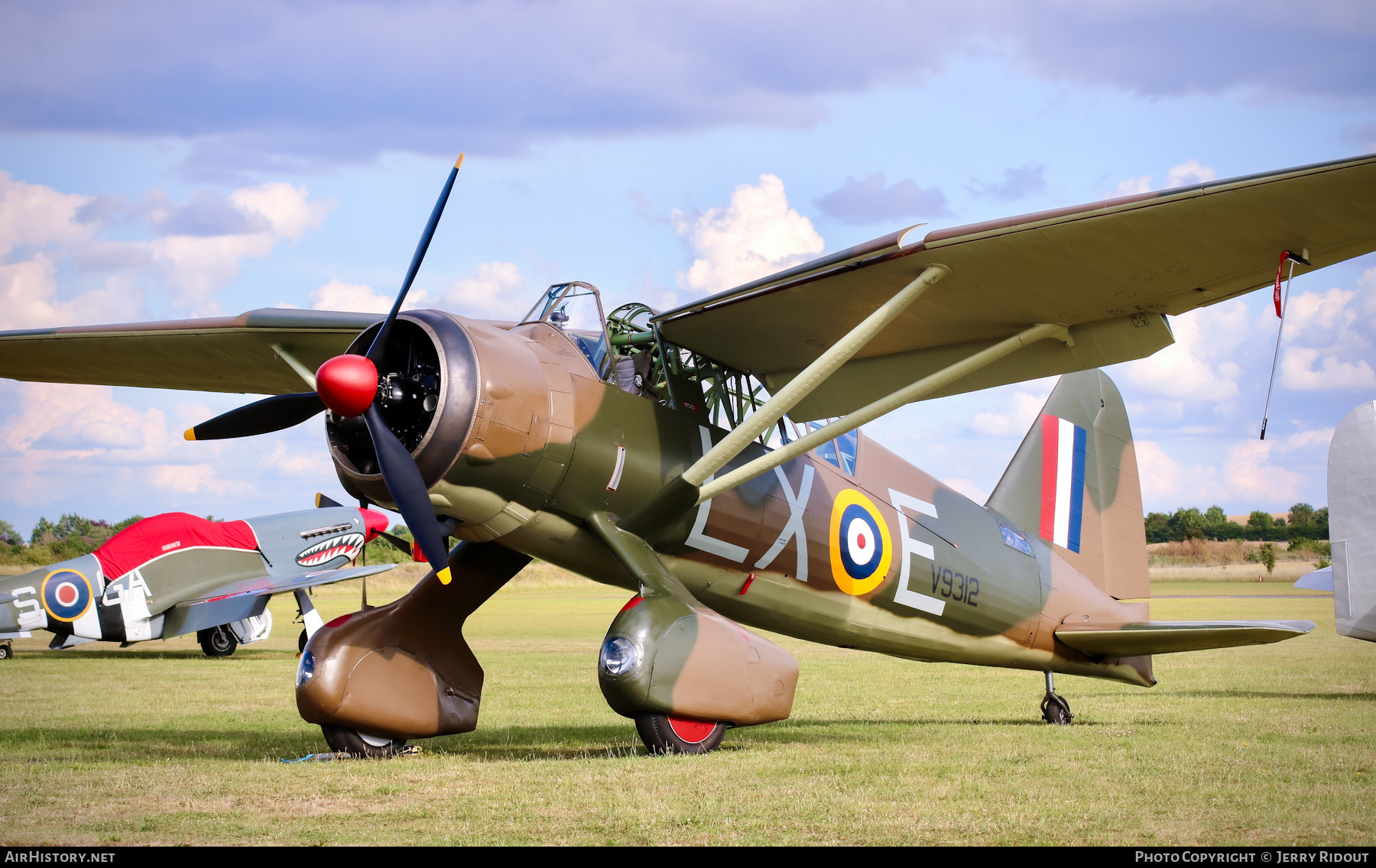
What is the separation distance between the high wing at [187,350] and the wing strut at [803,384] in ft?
9.06

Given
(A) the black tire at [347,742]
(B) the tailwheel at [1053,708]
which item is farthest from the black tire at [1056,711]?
(A) the black tire at [347,742]

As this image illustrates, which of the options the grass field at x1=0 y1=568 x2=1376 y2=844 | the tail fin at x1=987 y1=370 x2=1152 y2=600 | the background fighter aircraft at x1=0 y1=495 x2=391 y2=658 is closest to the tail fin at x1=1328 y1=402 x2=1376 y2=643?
the grass field at x1=0 y1=568 x2=1376 y2=844

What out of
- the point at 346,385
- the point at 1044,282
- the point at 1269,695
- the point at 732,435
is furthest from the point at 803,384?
the point at 1269,695

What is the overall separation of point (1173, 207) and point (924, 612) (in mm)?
4333

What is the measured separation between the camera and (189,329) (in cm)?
905

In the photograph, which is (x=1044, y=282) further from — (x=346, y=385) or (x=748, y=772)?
(x=346, y=385)

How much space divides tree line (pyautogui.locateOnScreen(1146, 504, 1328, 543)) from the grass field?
102 meters

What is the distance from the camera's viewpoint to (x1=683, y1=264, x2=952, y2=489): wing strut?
7.58m

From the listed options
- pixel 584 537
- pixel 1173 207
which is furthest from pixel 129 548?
pixel 1173 207

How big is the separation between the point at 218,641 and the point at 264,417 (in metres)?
17.3

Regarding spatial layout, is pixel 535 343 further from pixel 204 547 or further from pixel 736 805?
pixel 204 547

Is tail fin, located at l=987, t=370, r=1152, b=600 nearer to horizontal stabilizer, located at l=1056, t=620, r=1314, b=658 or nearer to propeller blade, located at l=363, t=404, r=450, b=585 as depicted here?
horizontal stabilizer, located at l=1056, t=620, r=1314, b=658

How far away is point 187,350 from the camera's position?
31.0 ft

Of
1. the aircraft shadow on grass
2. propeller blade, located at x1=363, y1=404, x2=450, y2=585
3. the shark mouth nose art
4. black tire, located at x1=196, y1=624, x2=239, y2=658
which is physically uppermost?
propeller blade, located at x1=363, y1=404, x2=450, y2=585
